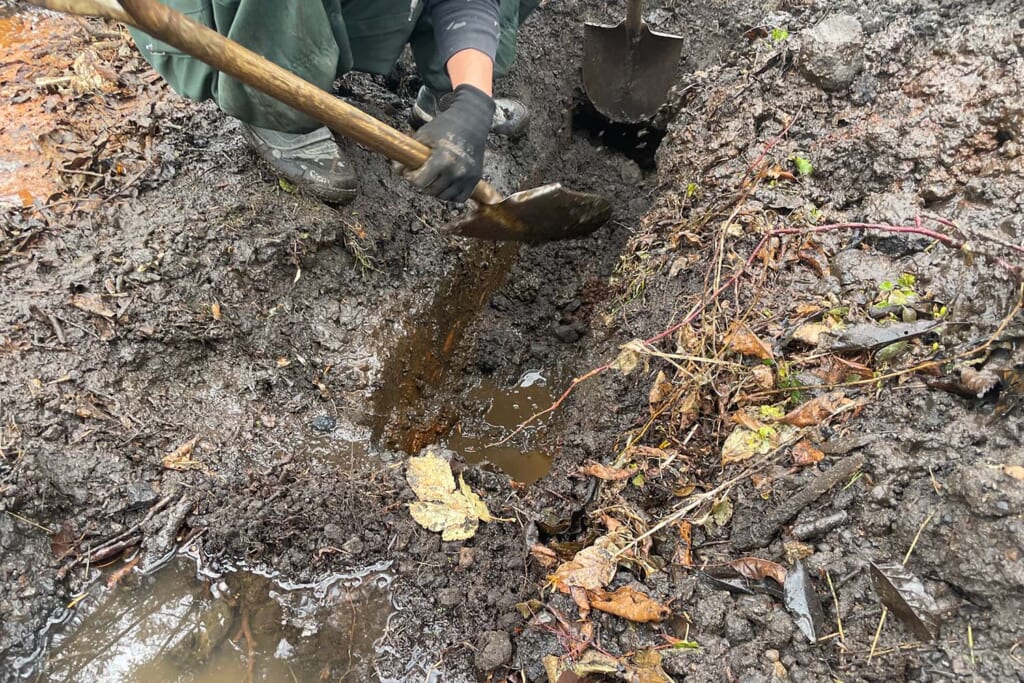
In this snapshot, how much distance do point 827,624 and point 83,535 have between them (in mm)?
2176

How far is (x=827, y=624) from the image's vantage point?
4.88 ft

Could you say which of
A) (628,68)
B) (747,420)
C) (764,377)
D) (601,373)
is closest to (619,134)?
(628,68)

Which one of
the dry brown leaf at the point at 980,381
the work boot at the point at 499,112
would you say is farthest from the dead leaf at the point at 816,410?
the work boot at the point at 499,112

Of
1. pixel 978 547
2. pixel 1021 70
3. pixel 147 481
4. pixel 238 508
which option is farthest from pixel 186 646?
pixel 1021 70

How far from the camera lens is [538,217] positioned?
262 centimetres

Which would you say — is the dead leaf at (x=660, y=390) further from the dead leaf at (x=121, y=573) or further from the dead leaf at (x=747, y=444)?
the dead leaf at (x=121, y=573)

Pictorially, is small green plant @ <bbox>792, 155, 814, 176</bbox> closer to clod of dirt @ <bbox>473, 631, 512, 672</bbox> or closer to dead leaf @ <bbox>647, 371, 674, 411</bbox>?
dead leaf @ <bbox>647, 371, 674, 411</bbox>

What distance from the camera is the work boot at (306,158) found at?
259 centimetres

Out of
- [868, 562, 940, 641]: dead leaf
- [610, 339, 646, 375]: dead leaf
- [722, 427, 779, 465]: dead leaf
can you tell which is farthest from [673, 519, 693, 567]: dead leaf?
[610, 339, 646, 375]: dead leaf

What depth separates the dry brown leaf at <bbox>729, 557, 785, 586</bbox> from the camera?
1591mm

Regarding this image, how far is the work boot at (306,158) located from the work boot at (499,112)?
23.1 inches

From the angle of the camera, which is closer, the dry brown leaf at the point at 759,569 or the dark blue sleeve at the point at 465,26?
the dry brown leaf at the point at 759,569

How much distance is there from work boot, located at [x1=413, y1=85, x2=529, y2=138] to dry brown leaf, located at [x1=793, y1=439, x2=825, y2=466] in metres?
2.03

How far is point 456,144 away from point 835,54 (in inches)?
69.0
